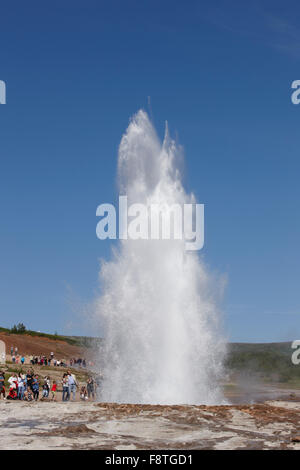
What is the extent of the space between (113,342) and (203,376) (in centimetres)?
427

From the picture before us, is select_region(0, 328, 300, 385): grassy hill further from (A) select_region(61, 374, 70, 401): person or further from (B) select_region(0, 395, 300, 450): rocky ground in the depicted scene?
(B) select_region(0, 395, 300, 450): rocky ground

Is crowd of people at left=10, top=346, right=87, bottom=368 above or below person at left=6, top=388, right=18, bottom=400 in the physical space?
below

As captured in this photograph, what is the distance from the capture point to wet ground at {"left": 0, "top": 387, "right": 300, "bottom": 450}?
1353 centimetres

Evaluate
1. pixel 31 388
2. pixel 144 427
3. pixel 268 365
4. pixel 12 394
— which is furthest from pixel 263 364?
pixel 144 427

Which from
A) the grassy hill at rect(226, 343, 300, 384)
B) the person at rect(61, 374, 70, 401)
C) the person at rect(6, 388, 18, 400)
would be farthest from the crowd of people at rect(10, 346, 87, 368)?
the person at rect(6, 388, 18, 400)

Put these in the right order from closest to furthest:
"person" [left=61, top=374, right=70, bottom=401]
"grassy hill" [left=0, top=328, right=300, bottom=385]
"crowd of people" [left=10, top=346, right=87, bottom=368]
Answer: "person" [left=61, top=374, right=70, bottom=401] < "crowd of people" [left=10, top=346, right=87, bottom=368] < "grassy hill" [left=0, top=328, right=300, bottom=385]

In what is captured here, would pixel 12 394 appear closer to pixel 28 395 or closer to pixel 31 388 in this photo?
pixel 28 395

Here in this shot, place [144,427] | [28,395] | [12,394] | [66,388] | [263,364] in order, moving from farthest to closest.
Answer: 1. [263,364]
2. [28,395]
3. [66,388]
4. [12,394]
5. [144,427]

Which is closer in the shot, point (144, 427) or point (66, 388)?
point (144, 427)

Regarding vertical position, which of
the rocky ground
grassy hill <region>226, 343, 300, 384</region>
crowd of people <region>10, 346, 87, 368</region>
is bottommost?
grassy hill <region>226, 343, 300, 384</region>

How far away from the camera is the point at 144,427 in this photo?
51.5ft

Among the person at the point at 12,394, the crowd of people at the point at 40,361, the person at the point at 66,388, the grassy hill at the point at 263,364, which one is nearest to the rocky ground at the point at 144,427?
the person at the point at 12,394
